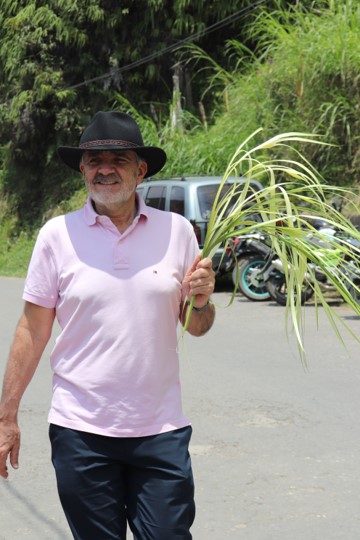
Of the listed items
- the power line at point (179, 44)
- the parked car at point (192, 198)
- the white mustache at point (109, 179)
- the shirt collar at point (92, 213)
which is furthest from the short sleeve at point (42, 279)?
the power line at point (179, 44)

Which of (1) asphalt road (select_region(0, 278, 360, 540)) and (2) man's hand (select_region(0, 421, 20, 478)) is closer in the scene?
(2) man's hand (select_region(0, 421, 20, 478))

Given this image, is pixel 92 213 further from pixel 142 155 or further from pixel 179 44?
pixel 179 44

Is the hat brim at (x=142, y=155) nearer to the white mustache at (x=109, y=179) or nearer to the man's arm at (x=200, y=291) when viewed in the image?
the white mustache at (x=109, y=179)

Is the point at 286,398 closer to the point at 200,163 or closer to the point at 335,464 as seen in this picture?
the point at 335,464

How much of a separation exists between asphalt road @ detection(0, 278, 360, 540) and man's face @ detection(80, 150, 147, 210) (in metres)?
0.55

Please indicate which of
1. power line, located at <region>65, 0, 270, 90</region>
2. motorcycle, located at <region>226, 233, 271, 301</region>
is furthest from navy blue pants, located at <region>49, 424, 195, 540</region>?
power line, located at <region>65, 0, 270, 90</region>

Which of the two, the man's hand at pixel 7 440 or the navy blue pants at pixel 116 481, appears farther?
the man's hand at pixel 7 440

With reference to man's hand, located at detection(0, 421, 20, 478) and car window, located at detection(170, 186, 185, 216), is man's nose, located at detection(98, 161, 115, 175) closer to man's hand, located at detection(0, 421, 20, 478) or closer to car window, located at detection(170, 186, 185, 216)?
man's hand, located at detection(0, 421, 20, 478)

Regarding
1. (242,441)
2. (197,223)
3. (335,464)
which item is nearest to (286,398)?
(242,441)

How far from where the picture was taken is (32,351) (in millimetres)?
3623

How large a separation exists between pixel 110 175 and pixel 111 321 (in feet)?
1.65

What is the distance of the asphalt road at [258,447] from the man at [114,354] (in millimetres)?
200

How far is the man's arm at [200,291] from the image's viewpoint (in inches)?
134

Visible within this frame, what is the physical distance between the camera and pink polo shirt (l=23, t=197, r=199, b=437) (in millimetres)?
3412
